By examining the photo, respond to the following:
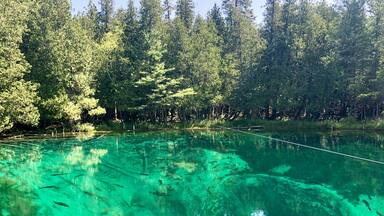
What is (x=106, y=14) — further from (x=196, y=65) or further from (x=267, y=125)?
(x=267, y=125)

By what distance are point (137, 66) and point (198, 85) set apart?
674 cm

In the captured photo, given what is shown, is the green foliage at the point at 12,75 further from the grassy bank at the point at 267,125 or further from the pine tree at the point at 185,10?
the pine tree at the point at 185,10

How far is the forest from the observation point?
121 ft

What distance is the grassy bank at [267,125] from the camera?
37.7m

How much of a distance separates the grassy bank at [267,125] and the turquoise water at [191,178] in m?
6.18

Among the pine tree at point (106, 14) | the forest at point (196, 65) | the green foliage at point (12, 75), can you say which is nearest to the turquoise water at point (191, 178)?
the green foliage at point (12, 75)

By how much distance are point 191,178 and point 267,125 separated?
23978 millimetres

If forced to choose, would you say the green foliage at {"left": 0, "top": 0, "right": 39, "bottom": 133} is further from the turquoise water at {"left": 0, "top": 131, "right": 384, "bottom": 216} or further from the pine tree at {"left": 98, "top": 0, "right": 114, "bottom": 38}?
the pine tree at {"left": 98, "top": 0, "right": 114, "bottom": 38}

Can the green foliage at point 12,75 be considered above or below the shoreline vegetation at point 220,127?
above

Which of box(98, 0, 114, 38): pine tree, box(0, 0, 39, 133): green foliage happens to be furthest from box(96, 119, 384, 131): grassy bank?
box(98, 0, 114, 38): pine tree

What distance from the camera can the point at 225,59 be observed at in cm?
4731

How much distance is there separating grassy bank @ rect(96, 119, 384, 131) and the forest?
6.12ft

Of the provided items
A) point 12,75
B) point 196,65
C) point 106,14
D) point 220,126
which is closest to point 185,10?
point 106,14

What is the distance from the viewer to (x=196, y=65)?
4416 centimetres
